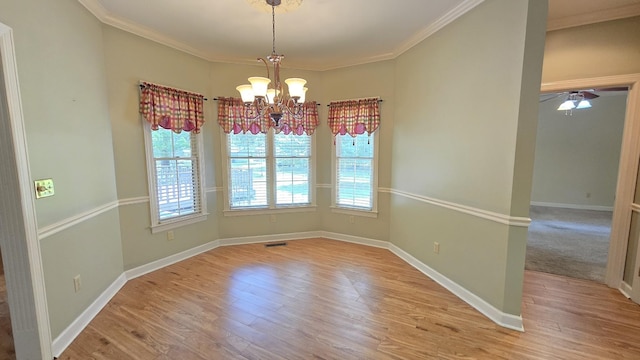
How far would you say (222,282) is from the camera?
302cm

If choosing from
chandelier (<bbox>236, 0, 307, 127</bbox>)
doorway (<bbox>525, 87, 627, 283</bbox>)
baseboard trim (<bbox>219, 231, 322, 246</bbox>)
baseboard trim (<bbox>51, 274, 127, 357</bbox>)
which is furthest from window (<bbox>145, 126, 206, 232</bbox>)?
doorway (<bbox>525, 87, 627, 283</bbox>)

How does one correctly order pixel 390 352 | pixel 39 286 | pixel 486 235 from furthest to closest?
pixel 486 235 < pixel 390 352 < pixel 39 286

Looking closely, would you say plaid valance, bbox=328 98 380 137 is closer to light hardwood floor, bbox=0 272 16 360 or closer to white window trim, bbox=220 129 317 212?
white window trim, bbox=220 129 317 212

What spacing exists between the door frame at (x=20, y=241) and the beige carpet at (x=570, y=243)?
16.2 ft

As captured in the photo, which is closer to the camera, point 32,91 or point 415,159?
point 32,91

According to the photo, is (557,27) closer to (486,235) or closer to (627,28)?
(627,28)

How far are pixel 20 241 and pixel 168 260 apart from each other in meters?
1.86

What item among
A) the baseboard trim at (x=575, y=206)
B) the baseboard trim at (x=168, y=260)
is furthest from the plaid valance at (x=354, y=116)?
the baseboard trim at (x=575, y=206)

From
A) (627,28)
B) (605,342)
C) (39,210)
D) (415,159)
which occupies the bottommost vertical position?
(605,342)

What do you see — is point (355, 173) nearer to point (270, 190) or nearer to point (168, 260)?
point (270, 190)

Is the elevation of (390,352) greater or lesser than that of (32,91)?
lesser

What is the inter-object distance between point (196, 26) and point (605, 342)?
478cm

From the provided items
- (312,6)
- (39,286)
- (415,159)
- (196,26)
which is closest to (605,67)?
(415,159)

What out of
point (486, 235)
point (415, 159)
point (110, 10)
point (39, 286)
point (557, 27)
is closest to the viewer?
point (39, 286)
